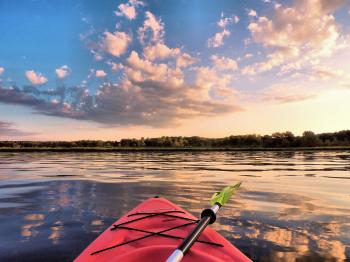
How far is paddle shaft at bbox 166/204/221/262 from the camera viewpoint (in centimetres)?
339

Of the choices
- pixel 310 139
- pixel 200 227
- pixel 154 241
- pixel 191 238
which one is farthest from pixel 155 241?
→ pixel 310 139

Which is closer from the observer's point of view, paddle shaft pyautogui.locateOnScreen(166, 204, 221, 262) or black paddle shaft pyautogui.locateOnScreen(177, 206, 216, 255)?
paddle shaft pyautogui.locateOnScreen(166, 204, 221, 262)

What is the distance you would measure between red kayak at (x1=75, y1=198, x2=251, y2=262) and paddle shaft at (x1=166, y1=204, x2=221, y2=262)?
0.14m

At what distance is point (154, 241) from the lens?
4668 mm

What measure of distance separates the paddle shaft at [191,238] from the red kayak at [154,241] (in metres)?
0.14

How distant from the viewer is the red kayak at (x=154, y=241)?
3.80 m

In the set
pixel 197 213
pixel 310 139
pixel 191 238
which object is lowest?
pixel 197 213

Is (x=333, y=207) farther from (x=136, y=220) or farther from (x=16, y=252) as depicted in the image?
(x=16, y=252)

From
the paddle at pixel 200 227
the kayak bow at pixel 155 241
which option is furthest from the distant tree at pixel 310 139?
the kayak bow at pixel 155 241

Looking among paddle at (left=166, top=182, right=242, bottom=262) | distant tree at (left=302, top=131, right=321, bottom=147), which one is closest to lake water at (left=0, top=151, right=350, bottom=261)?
paddle at (left=166, top=182, right=242, bottom=262)

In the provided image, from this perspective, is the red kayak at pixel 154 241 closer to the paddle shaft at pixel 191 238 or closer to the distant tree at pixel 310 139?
the paddle shaft at pixel 191 238

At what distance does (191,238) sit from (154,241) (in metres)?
0.87

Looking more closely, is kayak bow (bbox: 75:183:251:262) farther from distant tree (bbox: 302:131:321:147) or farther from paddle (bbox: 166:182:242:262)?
distant tree (bbox: 302:131:321:147)

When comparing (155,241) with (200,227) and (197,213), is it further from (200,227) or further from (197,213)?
(197,213)
